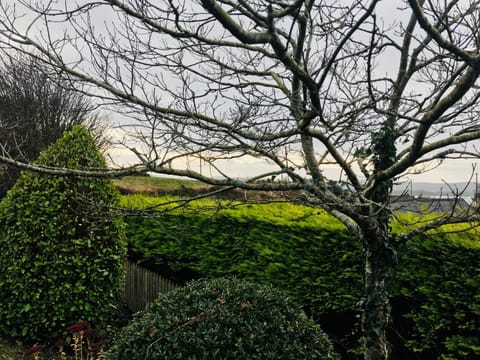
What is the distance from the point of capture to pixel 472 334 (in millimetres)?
3584

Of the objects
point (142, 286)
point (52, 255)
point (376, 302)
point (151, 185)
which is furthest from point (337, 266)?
point (151, 185)

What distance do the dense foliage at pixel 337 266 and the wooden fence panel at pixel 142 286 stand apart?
0.46m

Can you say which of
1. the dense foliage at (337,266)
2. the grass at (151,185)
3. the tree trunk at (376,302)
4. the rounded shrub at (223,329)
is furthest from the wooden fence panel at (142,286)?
the grass at (151,185)

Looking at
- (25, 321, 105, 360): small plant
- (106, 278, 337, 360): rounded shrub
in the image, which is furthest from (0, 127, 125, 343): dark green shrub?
(106, 278, 337, 360): rounded shrub

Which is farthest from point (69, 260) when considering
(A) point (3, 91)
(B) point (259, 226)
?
(A) point (3, 91)

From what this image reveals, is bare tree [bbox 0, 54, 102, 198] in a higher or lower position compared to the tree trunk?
higher

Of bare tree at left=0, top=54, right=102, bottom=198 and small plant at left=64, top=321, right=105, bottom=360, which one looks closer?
small plant at left=64, top=321, right=105, bottom=360

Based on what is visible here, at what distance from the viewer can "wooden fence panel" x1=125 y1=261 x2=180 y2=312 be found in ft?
21.2

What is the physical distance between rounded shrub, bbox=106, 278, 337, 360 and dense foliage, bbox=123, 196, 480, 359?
1.78 feet

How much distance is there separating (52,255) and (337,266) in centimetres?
302

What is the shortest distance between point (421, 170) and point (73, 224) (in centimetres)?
363

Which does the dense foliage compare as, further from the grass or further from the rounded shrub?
→ the grass

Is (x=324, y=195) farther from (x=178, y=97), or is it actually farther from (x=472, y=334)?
(x=472, y=334)

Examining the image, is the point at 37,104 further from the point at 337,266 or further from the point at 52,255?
the point at 337,266
